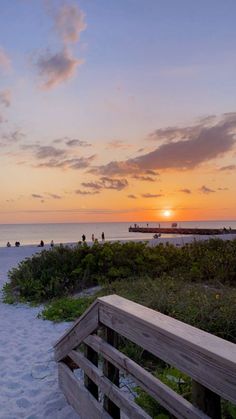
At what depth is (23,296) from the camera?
979 cm

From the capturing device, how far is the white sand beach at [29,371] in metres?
4.07

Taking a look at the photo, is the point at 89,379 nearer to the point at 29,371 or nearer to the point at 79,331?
the point at 79,331

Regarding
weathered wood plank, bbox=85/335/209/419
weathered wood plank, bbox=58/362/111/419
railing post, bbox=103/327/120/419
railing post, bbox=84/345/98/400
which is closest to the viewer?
weathered wood plank, bbox=85/335/209/419

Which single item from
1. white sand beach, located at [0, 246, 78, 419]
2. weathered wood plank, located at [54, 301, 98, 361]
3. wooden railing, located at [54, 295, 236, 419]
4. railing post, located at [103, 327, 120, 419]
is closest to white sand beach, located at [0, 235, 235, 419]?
white sand beach, located at [0, 246, 78, 419]

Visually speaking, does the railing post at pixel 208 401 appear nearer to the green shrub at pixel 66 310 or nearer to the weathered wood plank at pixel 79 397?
the weathered wood plank at pixel 79 397

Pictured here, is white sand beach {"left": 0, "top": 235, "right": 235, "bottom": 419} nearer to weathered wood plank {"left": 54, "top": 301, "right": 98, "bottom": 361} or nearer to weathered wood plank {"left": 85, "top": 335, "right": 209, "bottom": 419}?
weathered wood plank {"left": 54, "top": 301, "right": 98, "bottom": 361}

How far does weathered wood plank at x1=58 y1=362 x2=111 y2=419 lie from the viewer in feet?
10.4

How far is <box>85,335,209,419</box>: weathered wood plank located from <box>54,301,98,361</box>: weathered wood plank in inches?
6.2

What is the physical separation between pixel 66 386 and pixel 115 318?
1851 mm

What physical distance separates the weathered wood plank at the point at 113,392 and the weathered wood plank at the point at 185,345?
0.48 m

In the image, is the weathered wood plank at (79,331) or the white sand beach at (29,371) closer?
the weathered wood plank at (79,331)

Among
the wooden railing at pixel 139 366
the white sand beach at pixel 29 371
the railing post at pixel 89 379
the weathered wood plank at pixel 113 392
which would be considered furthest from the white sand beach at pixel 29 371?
the weathered wood plank at pixel 113 392

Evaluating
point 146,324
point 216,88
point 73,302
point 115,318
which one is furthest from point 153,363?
point 216,88

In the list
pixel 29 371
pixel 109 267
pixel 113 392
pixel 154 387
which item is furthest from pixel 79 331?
pixel 109 267
